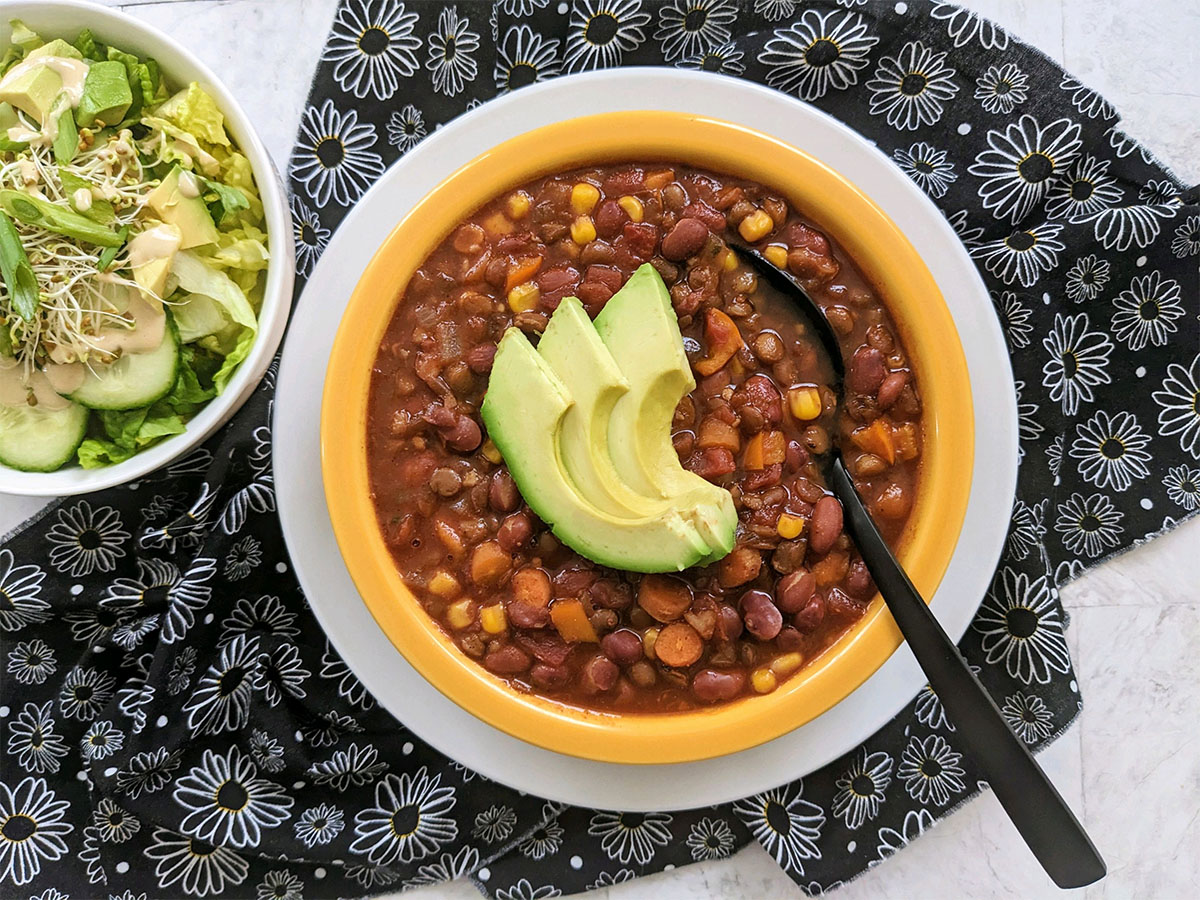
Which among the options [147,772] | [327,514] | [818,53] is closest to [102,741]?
[147,772]

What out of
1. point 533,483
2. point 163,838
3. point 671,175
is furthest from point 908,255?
point 163,838

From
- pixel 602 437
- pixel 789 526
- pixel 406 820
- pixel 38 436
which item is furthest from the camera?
pixel 406 820

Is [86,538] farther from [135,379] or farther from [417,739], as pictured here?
[417,739]

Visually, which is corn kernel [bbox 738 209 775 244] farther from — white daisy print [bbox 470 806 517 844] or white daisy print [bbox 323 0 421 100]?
white daisy print [bbox 470 806 517 844]

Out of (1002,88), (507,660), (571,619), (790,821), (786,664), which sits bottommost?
(790,821)

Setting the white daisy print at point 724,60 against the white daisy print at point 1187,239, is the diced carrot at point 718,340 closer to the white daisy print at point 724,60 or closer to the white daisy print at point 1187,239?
the white daisy print at point 724,60

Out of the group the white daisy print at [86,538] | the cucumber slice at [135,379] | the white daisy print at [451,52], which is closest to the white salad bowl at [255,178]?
the cucumber slice at [135,379]
